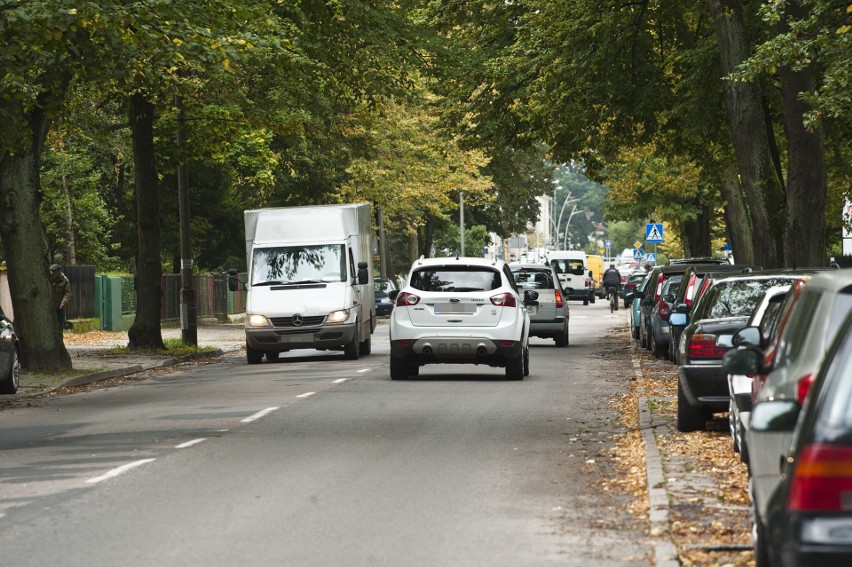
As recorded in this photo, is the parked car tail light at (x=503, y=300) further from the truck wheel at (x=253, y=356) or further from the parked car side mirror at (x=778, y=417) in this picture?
the parked car side mirror at (x=778, y=417)

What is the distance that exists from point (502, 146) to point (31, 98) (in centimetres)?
1583

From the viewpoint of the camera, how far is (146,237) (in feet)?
106

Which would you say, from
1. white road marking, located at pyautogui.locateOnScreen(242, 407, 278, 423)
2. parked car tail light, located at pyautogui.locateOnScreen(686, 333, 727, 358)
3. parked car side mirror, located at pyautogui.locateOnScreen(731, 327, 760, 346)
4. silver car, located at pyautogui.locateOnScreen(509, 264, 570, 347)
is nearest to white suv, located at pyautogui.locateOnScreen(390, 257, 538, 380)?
white road marking, located at pyautogui.locateOnScreen(242, 407, 278, 423)

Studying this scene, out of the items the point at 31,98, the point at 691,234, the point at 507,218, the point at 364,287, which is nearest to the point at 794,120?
the point at 364,287

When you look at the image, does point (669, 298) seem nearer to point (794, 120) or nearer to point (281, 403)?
point (794, 120)

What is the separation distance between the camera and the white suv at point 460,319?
21859 millimetres

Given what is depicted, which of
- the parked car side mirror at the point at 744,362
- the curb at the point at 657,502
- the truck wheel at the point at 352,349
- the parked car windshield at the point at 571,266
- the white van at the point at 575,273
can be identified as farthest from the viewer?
the parked car windshield at the point at 571,266

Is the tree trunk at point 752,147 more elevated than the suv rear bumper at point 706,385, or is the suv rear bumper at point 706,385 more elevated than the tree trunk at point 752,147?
the tree trunk at point 752,147

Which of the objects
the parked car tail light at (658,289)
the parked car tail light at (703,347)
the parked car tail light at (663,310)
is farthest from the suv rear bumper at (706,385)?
the parked car tail light at (658,289)

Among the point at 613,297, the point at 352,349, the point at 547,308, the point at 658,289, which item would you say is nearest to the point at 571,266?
the point at 613,297

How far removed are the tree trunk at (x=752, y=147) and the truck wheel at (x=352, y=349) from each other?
741 cm

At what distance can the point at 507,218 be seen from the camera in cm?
7969

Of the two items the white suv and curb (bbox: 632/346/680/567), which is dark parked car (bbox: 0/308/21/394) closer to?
the white suv

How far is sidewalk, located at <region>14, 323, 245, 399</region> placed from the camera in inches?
924
